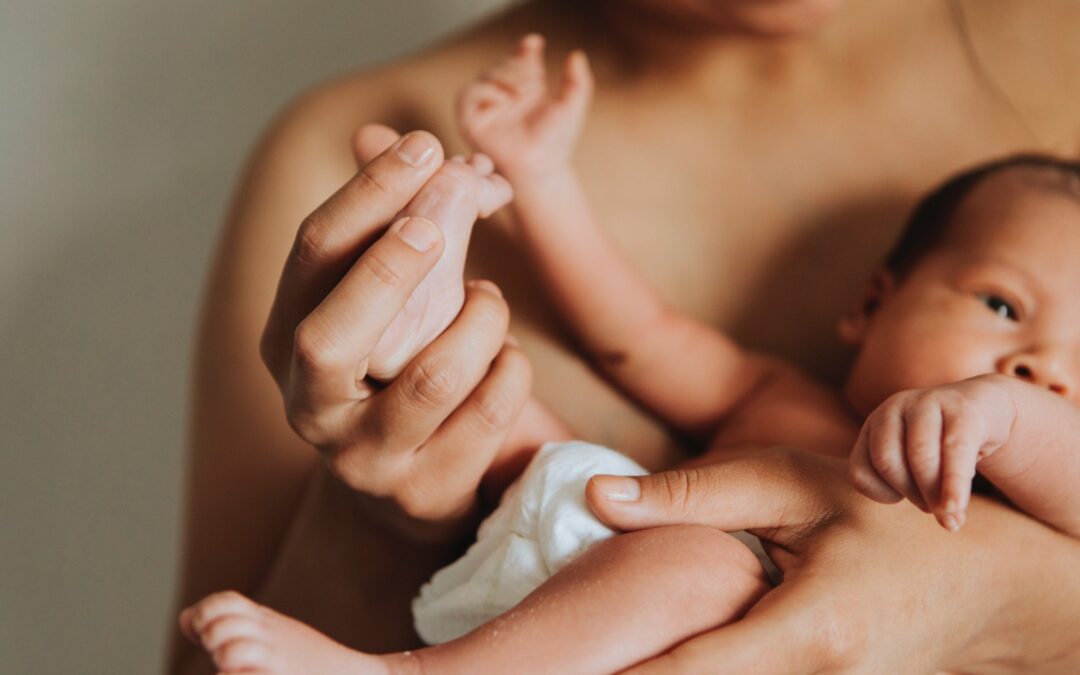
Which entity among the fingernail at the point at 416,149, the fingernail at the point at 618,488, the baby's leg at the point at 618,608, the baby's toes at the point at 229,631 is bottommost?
the baby's leg at the point at 618,608

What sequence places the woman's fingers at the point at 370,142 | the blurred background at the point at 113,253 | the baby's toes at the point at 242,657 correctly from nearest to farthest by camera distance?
1. the baby's toes at the point at 242,657
2. the woman's fingers at the point at 370,142
3. the blurred background at the point at 113,253

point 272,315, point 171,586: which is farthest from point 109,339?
point 272,315

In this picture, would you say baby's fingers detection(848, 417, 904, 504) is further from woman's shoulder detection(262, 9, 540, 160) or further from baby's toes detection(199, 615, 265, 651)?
woman's shoulder detection(262, 9, 540, 160)

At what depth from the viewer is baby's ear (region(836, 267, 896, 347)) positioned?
35.9 inches

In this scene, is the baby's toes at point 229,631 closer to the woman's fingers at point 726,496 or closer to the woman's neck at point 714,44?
the woman's fingers at point 726,496

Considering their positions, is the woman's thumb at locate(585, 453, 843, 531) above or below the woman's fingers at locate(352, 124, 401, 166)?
below

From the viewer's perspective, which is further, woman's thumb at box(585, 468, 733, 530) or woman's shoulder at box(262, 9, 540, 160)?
woman's shoulder at box(262, 9, 540, 160)

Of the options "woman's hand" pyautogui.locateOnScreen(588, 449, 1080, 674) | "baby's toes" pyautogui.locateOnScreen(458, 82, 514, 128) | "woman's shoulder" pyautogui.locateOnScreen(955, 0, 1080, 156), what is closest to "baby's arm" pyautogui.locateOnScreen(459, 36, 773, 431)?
"baby's toes" pyautogui.locateOnScreen(458, 82, 514, 128)

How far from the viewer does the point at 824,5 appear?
91 cm

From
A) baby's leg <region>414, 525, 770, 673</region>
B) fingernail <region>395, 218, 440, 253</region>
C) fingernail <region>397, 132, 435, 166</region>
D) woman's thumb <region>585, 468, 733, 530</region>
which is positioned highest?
fingernail <region>397, 132, 435, 166</region>

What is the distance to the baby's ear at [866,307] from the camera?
91cm

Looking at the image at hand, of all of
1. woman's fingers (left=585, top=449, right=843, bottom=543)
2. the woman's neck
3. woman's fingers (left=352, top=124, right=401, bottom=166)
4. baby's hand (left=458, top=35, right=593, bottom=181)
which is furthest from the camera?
the woman's neck

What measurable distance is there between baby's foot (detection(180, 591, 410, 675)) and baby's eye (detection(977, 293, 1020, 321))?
0.52m

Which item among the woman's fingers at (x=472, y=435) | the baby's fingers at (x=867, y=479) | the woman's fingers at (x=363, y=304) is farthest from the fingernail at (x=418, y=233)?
the baby's fingers at (x=867, y=479)
